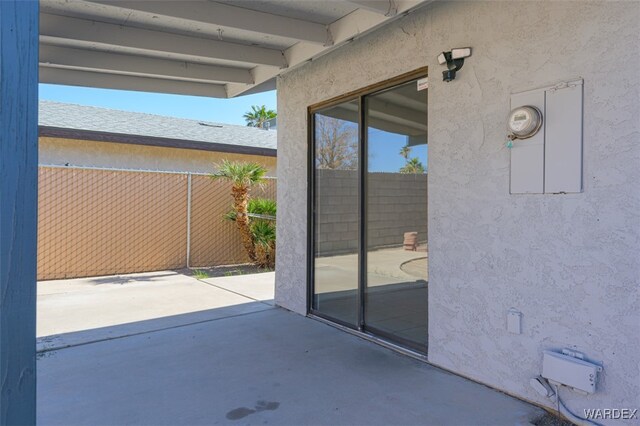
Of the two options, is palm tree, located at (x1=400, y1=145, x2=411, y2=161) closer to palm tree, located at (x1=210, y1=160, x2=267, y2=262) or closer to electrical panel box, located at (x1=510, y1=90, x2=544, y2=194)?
electrical panel box, located at (x1=510, y1=90, x2=544, y2=194)

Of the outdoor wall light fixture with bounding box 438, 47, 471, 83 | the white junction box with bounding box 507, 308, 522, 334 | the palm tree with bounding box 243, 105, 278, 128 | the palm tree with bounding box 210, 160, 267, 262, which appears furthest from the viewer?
the palm tree with bounding box 243, 105, 278, 128

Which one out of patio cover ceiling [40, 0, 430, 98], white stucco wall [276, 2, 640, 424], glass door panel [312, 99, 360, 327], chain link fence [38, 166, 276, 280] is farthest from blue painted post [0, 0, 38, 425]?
chain link fence [38, 166, 276, 280]

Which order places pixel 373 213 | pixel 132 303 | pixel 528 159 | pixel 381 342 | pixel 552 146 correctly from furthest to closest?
pixel 132 303 → pixel 373 213 → pixel 381 342 → pixel 528 159 → pixel 552 146

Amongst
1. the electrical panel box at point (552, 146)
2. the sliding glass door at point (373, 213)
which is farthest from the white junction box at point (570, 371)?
the sliding glass door at point (373, 213)

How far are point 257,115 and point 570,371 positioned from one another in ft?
113

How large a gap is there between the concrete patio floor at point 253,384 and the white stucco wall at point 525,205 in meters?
0.39

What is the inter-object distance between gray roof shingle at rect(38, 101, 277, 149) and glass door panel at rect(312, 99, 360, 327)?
258 inches

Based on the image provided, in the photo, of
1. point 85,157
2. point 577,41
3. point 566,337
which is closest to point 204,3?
point 577,41

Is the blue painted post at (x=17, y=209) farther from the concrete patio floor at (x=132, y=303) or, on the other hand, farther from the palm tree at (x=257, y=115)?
the palm tree at (x=257, y=115)

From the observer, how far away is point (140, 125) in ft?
36.1

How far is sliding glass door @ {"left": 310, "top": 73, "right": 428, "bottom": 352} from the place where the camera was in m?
3.96

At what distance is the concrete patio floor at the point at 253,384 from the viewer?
2.79m

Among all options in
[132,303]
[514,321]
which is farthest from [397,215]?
[132,303]

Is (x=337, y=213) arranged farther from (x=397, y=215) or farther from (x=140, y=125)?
(x=140, y=125)
